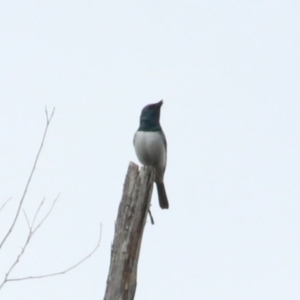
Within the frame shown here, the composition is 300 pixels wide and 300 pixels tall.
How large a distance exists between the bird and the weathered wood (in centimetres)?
361

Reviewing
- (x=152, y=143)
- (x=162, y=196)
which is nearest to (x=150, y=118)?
(x=152, y=143)

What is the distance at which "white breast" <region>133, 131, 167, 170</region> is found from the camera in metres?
8.88

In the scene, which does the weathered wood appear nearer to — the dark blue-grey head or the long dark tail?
the dark blue-grey head

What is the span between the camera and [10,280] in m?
4.28

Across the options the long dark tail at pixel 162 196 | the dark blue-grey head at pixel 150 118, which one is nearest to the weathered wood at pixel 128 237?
the dark blue-grey head at pixel 150 118

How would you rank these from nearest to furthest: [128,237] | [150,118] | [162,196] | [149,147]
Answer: [128,237] → [149,147] → [150,118] → [162,196]

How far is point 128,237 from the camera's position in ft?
16.1

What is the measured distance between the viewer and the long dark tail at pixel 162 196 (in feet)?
30.8

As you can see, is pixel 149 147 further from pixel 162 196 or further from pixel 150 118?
pixel 162 196

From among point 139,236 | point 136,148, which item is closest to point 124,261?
point 139,236

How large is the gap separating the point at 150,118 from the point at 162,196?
887 mm

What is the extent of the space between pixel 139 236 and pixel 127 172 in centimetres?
55

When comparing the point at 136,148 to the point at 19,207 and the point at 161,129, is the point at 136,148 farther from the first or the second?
the point at 19,207

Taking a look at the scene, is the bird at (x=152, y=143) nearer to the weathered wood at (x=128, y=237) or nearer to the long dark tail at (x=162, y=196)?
the long dark tail at (x=162, y=196)
